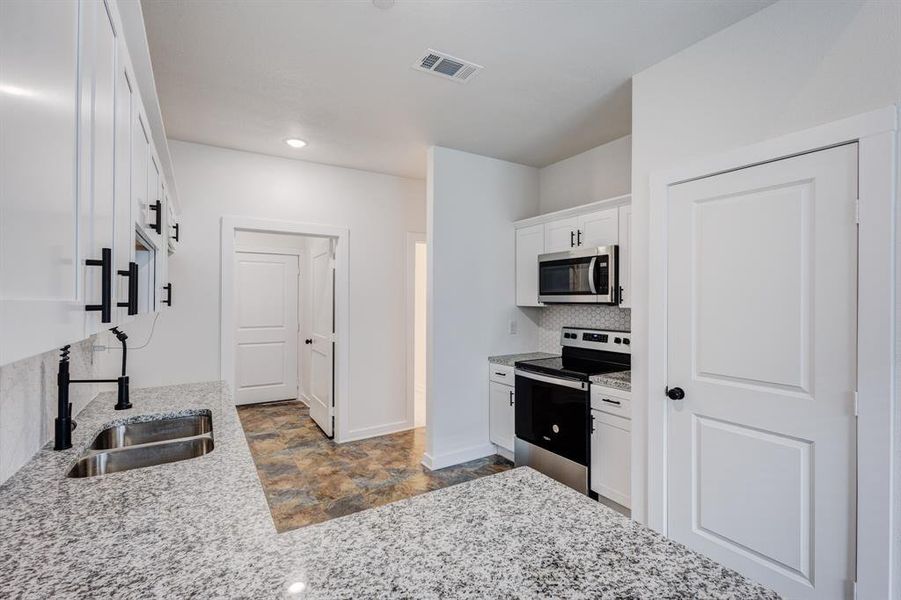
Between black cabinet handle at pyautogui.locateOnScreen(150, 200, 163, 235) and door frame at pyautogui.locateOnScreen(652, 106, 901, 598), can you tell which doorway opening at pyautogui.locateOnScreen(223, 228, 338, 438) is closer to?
black cabinet handle at pyautogui.locateOnScreen(150, 200, 163, 235)

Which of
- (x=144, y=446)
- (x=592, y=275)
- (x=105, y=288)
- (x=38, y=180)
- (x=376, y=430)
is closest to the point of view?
(x=38, y=180)

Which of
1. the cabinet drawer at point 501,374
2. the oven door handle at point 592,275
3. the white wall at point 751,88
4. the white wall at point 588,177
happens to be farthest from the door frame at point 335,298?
the white wall at point 751,88

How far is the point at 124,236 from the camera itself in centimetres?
94

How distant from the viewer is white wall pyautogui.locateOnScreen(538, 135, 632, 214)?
3.43 metres

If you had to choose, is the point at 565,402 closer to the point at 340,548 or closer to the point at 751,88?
the point at 751,88

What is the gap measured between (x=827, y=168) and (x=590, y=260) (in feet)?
5.11

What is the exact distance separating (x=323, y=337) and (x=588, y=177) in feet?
10.1

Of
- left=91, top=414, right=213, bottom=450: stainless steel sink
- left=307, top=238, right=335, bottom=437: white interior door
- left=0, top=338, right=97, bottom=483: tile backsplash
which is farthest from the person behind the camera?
left=307, top=238, right=335, bottom=437: white interior door

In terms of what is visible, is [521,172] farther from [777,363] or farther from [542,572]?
[542,572]

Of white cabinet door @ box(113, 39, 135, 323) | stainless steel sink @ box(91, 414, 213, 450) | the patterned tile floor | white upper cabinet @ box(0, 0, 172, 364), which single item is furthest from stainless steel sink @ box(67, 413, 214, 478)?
white upper cabinet @ box(0, 0, 172, 364)

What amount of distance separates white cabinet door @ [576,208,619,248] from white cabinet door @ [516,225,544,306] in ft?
1.49

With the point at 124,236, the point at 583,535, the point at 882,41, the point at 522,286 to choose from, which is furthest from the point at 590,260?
the point at 124,236

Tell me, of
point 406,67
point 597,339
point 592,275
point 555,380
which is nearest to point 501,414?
point 555,380

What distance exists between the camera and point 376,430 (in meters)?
→ 4.36
